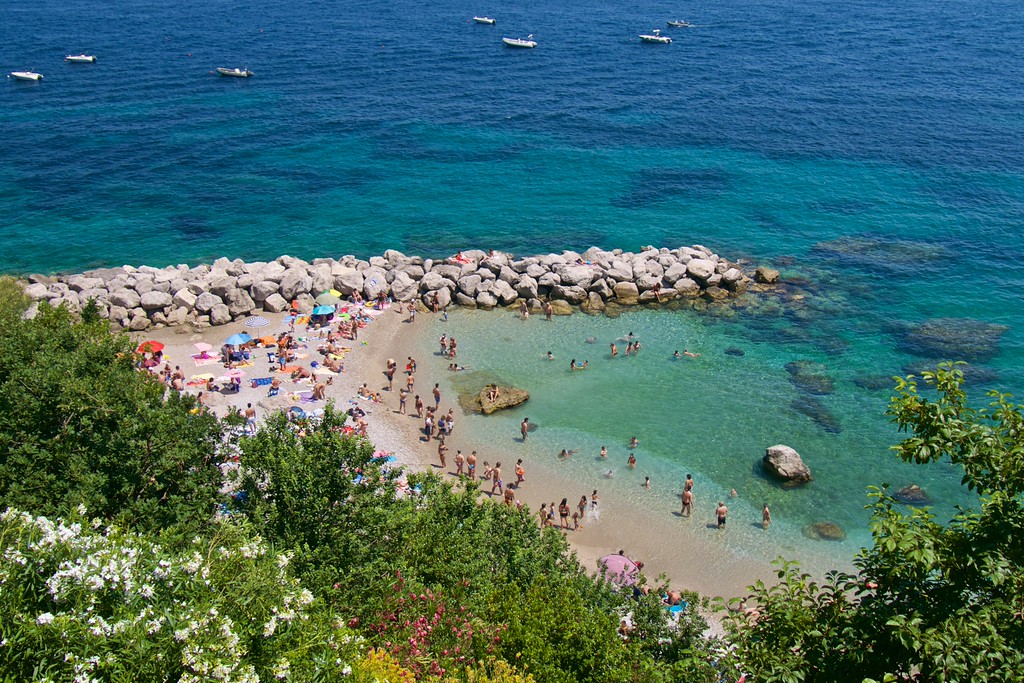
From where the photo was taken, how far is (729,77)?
113062 mm

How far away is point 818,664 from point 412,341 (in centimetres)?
3899

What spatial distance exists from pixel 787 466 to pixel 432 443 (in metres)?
18.1

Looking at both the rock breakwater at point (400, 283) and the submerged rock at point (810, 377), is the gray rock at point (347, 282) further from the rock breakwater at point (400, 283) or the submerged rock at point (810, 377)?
the submerged rock at point (810, 377)

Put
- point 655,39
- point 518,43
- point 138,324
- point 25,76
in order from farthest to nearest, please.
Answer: point 655,39, point 518,43, point 25,76, point 138,324

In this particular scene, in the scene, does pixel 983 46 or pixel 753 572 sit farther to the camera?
pixel 983 46

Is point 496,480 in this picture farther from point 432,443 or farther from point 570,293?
point 570,293

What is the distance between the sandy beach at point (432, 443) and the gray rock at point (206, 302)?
1.47m

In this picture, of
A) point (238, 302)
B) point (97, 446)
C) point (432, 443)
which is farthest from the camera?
point (238, 302)

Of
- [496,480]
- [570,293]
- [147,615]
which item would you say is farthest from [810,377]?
[147,615]

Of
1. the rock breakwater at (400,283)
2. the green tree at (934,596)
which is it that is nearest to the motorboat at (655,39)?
the rock breakwater at (400,283)

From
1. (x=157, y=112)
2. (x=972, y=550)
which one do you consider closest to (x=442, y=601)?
(x=972, y=550)

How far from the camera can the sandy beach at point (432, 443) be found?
1430 inches

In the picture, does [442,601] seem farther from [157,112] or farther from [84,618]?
[157,112]

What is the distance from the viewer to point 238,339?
49719 mm
